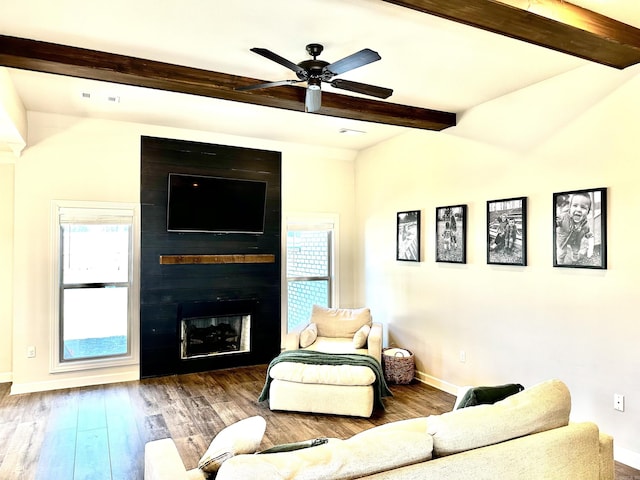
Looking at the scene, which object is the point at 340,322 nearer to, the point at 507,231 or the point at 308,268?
the point at 308,268

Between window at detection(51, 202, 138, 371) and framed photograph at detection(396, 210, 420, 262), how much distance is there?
10.5 ft

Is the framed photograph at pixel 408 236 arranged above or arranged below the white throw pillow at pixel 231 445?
above

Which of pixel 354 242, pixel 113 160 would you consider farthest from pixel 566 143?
pixel 113 160

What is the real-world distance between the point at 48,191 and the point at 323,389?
143 inches

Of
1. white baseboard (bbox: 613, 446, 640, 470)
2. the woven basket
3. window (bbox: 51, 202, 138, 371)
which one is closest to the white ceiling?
window (bbox: 51, 202, 138, 371)

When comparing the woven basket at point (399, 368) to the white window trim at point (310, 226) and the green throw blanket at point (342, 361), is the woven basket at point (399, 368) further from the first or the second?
the white window trim at point (310, 226)

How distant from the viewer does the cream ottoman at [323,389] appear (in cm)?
397

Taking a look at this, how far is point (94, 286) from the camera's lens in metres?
5.09

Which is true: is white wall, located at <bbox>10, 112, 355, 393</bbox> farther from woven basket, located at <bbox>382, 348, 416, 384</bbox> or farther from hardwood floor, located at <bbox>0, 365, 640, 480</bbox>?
woven basket, located at <bbox>382, 348, 416, 384</bbox>

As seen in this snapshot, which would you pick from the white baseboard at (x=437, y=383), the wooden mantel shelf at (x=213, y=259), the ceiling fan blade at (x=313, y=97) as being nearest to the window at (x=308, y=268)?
the wooden mantel shelf at (x=213, y=259)

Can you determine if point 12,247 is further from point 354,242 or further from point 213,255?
point 354,242

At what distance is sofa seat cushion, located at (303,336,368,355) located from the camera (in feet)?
15.5

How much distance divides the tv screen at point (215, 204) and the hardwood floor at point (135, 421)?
187 centimetres

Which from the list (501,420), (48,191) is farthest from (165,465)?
(48,191)
